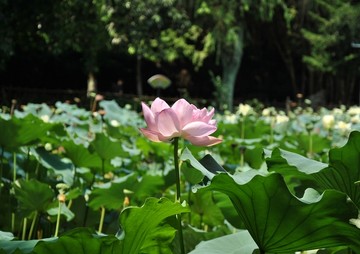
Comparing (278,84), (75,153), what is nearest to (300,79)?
(278,84)

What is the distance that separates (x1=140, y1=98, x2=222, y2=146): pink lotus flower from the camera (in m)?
0.60

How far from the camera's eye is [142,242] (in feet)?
1.88

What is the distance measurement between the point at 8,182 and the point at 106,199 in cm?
27

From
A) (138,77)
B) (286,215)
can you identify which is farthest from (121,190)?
(138,77)

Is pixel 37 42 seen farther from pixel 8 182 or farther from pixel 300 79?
pixel 300 79

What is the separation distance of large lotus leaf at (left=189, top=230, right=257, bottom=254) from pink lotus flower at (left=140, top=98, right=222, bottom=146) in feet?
0.36

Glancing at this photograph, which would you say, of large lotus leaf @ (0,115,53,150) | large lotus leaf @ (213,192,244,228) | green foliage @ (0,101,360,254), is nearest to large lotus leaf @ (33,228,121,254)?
green foliage @ (0,101,360,254)

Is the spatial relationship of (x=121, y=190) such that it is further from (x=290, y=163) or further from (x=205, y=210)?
(x=290, y=163)

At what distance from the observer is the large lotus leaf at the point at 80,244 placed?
548 mm

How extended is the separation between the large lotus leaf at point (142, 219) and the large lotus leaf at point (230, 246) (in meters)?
0.08

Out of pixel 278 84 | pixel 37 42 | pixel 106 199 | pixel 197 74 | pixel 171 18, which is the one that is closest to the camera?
pixel 106 199

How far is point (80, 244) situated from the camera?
556 millimetres

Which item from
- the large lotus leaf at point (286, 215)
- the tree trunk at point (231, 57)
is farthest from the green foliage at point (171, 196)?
the tree trunk at point (231, 57)

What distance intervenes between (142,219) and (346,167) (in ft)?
0.76
